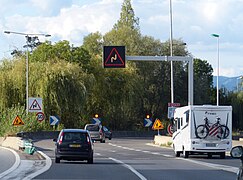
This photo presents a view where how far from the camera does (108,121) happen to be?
263 ft

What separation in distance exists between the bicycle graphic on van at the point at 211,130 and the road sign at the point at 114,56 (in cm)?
622

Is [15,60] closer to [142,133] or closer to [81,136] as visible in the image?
[142,133]

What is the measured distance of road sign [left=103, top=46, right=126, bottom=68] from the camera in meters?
36.8

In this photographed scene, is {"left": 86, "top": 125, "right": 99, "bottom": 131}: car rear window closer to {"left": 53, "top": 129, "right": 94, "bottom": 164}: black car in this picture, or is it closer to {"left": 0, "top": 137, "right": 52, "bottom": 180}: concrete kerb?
{"left": 0, "top": 137, "right": 52, "bottom": 180}: concrete kerb

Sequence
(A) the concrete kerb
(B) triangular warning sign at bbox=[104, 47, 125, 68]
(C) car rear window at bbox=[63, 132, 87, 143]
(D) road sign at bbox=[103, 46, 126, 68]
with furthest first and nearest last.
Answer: (B) triangular warning sign at bbox=[104, 47, 125, 68] < (D) road sign at bbox=[103, 46, 126, 68] < (C) car rear window at bbox=[63, 132, 87, 143] < (A) the concrete kerb

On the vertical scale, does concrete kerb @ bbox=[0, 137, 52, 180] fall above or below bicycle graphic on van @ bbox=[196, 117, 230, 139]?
below

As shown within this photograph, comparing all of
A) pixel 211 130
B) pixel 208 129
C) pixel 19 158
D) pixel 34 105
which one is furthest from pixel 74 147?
pixel 34 105

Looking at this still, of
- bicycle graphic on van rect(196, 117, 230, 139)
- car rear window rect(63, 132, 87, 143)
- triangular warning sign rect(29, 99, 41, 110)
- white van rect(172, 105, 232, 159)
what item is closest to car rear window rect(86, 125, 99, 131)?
triangular warning sign rect(29, 99, 41, 110)

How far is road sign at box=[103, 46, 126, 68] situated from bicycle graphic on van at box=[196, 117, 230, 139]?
6.22 metres

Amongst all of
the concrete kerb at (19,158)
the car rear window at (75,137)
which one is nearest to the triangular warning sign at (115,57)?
the concrete kerb at (19,158)

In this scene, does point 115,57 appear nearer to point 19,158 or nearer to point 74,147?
point 19,158

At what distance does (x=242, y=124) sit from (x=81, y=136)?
2591 inches

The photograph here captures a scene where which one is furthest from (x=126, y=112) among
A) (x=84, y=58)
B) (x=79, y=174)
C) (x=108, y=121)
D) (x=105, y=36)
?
(x=79, y=174)

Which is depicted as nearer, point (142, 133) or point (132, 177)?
point (132, 177)
